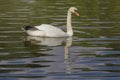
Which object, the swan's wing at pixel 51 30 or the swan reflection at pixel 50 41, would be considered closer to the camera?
the swan reflection at pixel 50 41

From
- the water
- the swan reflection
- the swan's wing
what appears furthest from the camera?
the swan's wing

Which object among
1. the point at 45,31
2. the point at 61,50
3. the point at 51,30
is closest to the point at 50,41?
the point at 51,30

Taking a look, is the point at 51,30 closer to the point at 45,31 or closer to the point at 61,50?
the point at 45,31

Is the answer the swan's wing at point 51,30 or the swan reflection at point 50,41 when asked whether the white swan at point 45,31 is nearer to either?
the swan's wing at point 51,30

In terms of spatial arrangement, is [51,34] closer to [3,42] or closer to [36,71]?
[3,42]

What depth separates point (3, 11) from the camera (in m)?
29.4

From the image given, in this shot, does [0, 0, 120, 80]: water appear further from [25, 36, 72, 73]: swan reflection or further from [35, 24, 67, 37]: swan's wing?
[35, 24, 67, 37]: swan's wing

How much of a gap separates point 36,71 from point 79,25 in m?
10.1

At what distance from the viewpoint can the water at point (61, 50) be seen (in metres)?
13.6

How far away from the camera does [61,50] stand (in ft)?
57.5

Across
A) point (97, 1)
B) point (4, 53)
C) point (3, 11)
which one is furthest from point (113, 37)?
point (97, 1)

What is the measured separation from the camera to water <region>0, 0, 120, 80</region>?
13648 mm

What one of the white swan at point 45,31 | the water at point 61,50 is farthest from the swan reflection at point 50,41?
the white swan at point 45,31

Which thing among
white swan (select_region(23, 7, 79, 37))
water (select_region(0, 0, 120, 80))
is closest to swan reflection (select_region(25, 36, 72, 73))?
water (select_region(0, 0, 120, 80))
